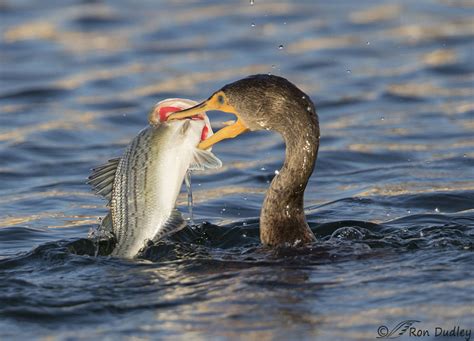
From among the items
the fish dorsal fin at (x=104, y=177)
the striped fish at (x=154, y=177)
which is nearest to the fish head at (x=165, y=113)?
the striped fish at (x=154, y=177)

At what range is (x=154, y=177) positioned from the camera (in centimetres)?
689

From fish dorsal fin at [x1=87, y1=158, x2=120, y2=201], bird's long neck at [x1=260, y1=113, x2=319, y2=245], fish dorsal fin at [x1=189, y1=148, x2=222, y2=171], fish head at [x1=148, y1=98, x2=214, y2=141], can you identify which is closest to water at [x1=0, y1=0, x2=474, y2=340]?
bird's long neck at [x1=260, y1=113, x2=319, y2=245]

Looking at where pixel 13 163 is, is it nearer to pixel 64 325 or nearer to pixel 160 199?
pixel 160 199

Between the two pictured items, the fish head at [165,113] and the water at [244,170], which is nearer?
the water at [244,170]

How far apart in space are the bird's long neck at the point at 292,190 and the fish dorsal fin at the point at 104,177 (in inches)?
39.4

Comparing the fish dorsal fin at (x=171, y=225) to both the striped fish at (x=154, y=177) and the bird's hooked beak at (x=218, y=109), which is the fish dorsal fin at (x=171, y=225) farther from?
the bird's hooked beak at (x=218, y=109)

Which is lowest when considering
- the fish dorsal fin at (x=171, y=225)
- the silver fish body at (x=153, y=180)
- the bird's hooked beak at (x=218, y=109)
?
the fish dorsal fin at (x=171, y=225)

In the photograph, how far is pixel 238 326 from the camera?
5922mm

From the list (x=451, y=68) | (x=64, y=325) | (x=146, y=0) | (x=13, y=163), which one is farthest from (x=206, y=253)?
(x=146, y=0)

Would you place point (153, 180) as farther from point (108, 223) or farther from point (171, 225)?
point (108, 223)

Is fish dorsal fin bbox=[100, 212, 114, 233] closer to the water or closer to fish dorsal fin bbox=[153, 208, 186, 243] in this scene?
the water

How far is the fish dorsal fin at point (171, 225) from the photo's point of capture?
270 inches

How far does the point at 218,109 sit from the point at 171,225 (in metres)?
0.91

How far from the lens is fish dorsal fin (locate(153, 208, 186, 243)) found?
6.87 m
